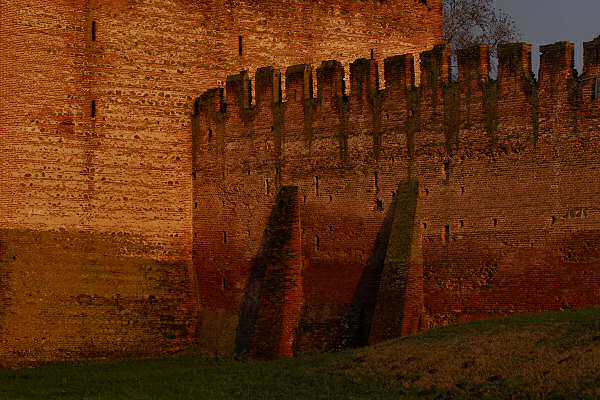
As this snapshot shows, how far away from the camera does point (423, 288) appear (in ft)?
64.3

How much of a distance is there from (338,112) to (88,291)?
6.13 meters

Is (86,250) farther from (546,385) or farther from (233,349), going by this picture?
(546,385)

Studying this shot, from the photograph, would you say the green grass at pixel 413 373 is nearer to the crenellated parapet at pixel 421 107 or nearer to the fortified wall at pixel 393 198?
the fortified wall at pixel 393 198

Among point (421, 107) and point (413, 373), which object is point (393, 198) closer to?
point (421, 107)

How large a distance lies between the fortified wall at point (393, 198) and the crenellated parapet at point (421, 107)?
0.03 meters

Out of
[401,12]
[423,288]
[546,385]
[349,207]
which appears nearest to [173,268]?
[349,207]

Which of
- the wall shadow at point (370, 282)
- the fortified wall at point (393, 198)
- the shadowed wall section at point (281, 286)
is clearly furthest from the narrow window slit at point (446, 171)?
the shadowed wall section at point (281, 286)

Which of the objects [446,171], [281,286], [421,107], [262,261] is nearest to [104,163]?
[262,261]

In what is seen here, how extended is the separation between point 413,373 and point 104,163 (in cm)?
972

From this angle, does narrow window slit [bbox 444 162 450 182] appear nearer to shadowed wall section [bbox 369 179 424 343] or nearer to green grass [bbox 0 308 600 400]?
shadowed wall section [bbox 369 179 424 343]

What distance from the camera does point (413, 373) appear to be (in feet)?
51.3

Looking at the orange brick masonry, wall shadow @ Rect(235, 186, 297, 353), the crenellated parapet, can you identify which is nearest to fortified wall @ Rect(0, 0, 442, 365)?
the orange brick masonry

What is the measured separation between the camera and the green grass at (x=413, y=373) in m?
14.0

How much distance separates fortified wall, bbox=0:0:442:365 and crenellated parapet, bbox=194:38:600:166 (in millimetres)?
1136
